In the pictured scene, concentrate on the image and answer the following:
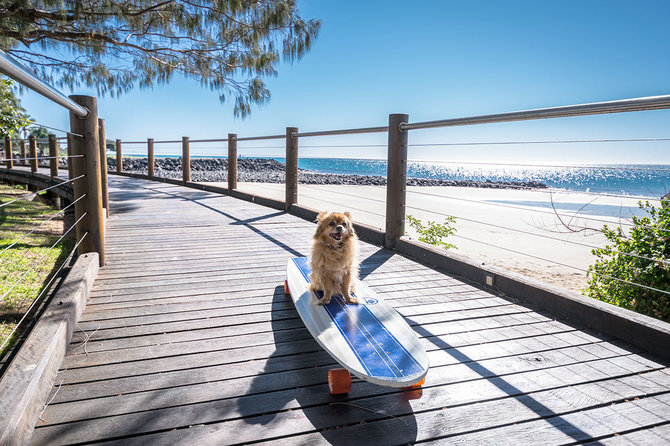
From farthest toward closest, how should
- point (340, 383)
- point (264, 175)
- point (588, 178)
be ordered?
point (588, 178)
point (264, 175)
point (340, 383)

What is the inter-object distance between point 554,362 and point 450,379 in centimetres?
55

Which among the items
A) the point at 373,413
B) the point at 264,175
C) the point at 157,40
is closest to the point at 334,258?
the point at 373,413

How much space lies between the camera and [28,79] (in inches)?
58.9

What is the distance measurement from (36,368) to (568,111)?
294 cm

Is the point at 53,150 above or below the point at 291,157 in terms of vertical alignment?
above

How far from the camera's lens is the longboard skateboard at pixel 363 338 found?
162 cm

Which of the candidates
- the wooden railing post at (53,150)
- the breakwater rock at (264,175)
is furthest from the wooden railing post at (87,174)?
→ the breakwater rock at (264,175)

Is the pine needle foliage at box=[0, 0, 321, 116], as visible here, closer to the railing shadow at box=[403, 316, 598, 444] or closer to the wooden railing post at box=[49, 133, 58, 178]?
the wooden railing post at box=[49, 133, 58, 178]

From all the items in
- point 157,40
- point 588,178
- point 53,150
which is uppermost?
point 157,40

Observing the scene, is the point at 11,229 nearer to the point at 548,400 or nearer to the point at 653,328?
the point at 548,400

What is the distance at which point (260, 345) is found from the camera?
209cm

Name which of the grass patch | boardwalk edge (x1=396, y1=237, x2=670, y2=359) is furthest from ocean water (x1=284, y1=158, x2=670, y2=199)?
the grass patch

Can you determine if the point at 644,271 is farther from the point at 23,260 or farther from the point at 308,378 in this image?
the point at 23,260

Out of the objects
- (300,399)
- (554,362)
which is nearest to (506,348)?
(554,362)
